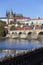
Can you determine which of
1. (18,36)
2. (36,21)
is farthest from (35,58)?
(36,21)

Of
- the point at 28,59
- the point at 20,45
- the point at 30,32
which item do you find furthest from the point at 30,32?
the point at 28,59

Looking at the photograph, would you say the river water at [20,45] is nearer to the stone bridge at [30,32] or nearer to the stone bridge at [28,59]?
the stone bridge at [28,59]

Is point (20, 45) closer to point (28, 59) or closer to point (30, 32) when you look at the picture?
point (28, 59)

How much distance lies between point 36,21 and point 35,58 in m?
68.0

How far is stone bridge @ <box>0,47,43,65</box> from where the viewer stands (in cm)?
1967

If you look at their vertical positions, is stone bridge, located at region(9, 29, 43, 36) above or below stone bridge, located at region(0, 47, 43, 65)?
below

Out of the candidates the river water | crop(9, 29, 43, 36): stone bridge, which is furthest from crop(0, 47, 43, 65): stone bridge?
crop(9, 29, 43, 36): stone bridge

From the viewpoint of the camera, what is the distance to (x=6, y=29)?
7706 centimetres

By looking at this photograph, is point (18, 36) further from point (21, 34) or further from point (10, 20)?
point (10, 20)

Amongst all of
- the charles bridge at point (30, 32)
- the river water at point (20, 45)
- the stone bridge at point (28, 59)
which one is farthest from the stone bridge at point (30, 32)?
the stone bridge at point (28, 59)

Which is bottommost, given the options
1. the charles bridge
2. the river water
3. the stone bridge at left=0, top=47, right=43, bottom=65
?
the charles bridge

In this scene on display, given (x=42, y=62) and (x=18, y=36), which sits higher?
(x=42, y=62)

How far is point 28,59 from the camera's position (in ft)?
76.4

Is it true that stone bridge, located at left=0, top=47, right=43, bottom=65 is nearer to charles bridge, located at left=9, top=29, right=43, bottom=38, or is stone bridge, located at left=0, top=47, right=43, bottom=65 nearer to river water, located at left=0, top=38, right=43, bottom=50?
river water, located at left=0, top=38, right=43, bottom=50
